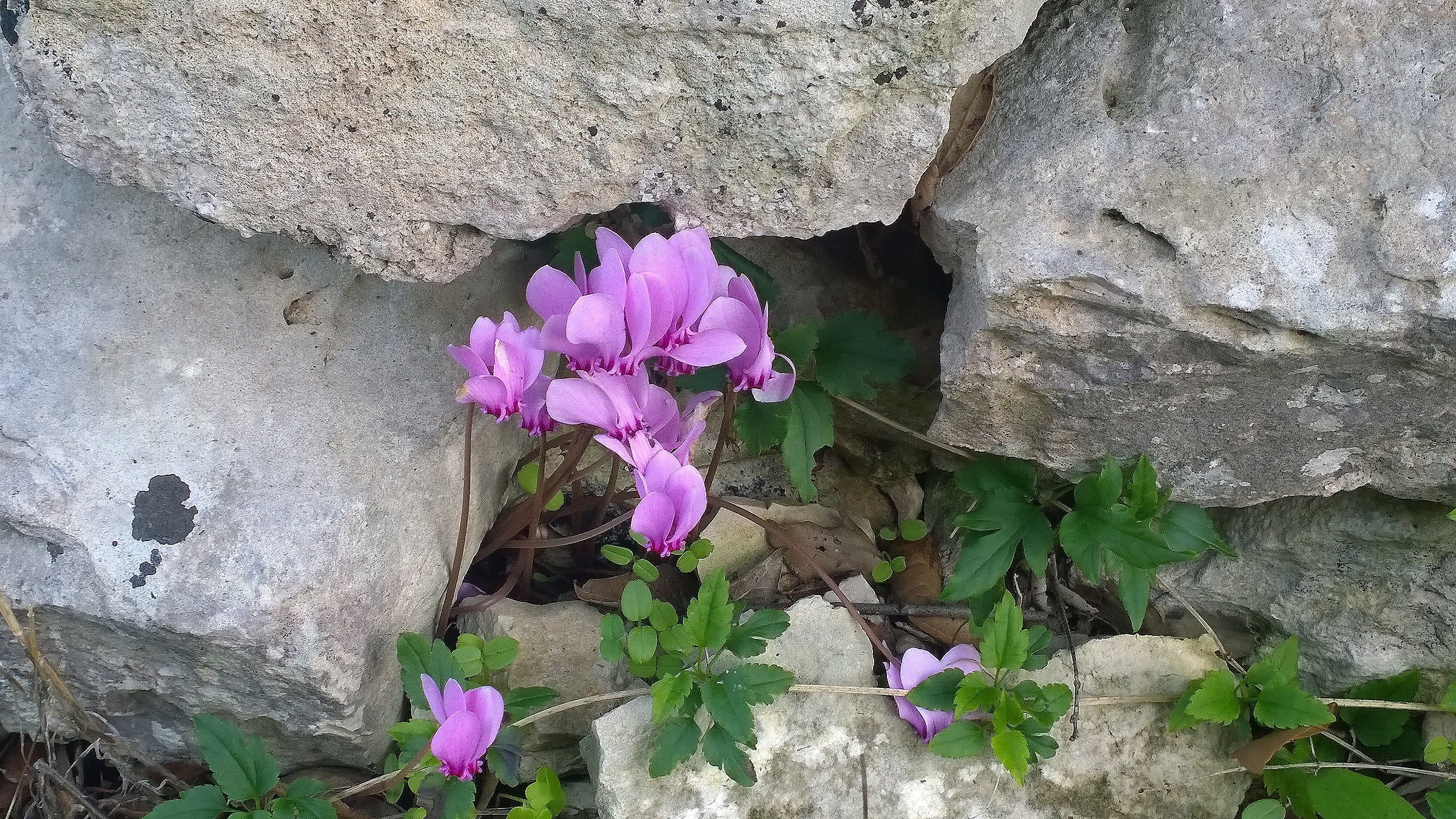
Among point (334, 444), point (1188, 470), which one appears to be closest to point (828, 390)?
point (1188, 470)

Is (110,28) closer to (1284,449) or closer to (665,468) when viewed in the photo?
(665,468)

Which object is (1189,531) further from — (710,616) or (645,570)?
(645,570)

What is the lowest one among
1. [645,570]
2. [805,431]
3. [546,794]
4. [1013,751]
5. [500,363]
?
[546,794]

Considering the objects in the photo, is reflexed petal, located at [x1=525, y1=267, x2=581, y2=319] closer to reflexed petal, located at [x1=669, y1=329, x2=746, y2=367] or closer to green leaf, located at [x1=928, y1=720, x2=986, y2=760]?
reflexed petal, located at [x1=669, y1=329, x2=746, y2=367]

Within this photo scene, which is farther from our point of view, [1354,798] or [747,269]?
[747,269]

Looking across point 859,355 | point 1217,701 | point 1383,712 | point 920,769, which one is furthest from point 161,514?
point 1383,712

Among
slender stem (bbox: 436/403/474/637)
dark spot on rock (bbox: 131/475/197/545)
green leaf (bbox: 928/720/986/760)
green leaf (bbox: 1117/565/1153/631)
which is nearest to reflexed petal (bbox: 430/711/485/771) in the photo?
slender stem (bbox: 436/403/474/637)

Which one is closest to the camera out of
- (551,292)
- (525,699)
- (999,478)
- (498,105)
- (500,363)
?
(498,105)
